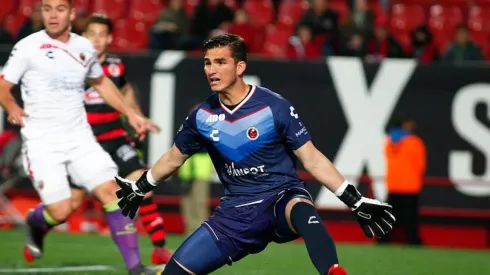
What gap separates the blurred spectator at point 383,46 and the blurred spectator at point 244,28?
6.53 ft

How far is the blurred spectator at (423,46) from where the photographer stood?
18766 millimetres

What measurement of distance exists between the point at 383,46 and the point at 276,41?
188 centimetres

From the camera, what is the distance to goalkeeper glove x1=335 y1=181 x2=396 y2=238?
7211mm

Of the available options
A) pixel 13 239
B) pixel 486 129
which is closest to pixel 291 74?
pixel 486 129

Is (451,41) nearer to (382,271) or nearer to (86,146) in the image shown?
(382,271)

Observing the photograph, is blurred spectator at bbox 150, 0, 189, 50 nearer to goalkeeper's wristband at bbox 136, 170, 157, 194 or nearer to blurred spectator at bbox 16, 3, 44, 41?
blurred spectator at bbox 16, 3, 44, 41

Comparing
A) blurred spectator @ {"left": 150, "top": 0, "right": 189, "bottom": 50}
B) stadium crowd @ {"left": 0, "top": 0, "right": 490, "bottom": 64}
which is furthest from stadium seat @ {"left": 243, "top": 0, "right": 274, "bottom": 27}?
blurred spectator @ {"left": 150, "top": 0, "right": 189, "bottom": 50}

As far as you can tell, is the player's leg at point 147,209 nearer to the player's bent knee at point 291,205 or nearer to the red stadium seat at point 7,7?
the player's bent knee at point 291,205

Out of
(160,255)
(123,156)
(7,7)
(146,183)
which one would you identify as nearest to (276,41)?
(7,7)

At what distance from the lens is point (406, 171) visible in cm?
1727

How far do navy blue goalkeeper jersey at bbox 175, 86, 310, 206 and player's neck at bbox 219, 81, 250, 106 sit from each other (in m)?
0.04

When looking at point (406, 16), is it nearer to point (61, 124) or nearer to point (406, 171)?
point (406, 171)

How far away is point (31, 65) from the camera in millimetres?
9484

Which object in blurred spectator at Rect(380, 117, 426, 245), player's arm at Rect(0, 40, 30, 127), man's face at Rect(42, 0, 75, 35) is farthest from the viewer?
blurred spectator at Rect(380, 117, 426, 245)
